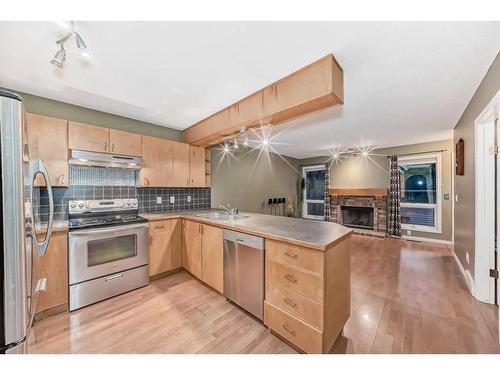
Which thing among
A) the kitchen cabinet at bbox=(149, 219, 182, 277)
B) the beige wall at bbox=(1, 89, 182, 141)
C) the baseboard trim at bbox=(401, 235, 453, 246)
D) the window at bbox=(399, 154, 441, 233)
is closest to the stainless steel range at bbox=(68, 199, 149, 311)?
the kitchen cabinet at bbox=(149, 219, 182, 277)

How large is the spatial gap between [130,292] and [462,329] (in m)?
3.33

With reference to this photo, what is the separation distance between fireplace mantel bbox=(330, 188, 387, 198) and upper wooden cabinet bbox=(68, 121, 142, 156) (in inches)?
199

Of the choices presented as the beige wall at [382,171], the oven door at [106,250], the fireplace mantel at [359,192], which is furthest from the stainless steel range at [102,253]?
the beige wall at [382,171]

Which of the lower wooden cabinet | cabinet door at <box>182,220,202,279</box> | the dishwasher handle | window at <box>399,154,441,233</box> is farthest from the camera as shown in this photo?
window at <box>399,154,441,233</box>

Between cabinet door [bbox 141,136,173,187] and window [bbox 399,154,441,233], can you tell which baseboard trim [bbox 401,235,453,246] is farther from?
cabinet door [bbox 141,136,173,187]

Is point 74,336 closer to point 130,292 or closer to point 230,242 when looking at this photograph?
point 130,292

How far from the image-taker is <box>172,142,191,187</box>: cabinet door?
316 cm

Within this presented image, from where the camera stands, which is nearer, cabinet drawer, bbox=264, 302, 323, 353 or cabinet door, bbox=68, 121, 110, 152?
cabinet drawer, bbox=264, 302, 323, 353

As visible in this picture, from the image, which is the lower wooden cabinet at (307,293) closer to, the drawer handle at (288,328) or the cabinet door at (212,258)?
the drawer handle at (288,328)

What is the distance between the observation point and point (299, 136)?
400cm

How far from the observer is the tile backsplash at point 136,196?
2363 millimetres

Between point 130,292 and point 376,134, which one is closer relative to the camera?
point 130,292

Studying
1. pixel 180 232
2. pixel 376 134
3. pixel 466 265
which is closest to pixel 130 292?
pixel 180 232

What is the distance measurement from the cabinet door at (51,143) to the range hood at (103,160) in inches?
4.0
